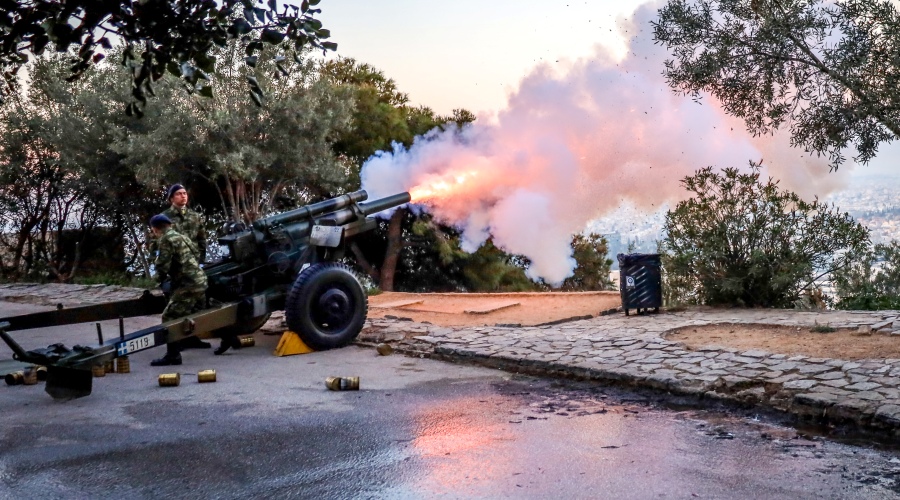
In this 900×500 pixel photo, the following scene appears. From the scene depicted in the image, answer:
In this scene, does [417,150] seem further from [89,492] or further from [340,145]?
[89,492]

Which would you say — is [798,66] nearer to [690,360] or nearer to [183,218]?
[690,360]

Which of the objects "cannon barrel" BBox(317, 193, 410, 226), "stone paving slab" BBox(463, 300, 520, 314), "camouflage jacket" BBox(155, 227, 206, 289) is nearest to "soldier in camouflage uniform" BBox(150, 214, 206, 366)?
"camouflage jacket" BBox(155, 227, 206, 289)

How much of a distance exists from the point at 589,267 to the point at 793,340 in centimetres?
1593

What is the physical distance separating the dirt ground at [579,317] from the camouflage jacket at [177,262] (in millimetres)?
4483

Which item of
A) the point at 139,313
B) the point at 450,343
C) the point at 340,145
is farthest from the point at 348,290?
the point at 340,145

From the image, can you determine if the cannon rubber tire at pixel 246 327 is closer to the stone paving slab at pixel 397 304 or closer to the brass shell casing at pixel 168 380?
the brass shell casing at pixel 168 380

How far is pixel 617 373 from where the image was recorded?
298 inches

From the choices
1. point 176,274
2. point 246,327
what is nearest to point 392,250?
point 246,327

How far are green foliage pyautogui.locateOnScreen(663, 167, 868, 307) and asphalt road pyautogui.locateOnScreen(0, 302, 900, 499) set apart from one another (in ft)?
18.6

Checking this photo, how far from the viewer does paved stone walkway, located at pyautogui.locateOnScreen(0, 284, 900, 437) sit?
6.30m

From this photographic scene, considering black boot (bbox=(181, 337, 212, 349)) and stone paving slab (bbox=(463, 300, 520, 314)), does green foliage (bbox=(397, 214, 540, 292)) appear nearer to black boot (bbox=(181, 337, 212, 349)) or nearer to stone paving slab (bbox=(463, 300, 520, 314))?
stone paving slab (bbox=(463, 300, 520, 314))

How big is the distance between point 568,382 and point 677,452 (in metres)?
2.48

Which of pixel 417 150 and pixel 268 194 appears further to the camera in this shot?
pixel 268 194

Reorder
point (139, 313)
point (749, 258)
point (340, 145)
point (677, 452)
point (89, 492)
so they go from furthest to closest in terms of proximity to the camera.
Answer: point (340, 145) → point (749, 258) → point (139, 313) → point (677, 452) → point (89, 492)
